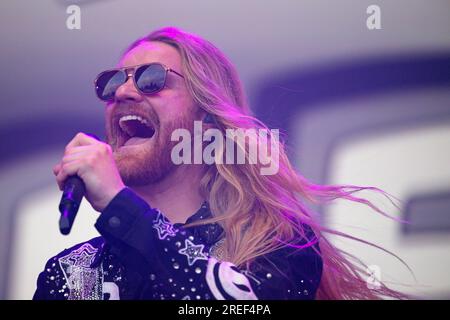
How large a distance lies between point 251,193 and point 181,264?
41 cm

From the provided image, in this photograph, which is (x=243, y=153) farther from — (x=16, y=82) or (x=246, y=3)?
(x=16, y=82)

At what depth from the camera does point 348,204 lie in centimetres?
228

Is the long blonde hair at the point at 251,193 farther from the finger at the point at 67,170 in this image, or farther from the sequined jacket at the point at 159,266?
the finger at the point at 67,170

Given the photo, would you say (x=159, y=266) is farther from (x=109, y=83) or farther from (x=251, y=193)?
(x=109, y=83)

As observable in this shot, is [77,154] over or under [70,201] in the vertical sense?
over

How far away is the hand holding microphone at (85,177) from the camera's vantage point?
69.1 inches

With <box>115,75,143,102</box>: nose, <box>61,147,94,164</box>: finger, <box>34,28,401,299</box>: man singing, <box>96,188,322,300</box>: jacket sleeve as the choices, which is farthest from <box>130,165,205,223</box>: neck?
<box>61,147,94,164</box>: finger

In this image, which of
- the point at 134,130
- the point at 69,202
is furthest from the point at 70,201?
the point at 134,130

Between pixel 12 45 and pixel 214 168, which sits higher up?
pixel 12 45

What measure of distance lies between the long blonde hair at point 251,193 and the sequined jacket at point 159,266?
6 cm

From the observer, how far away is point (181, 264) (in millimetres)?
1930

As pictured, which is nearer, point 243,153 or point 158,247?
point 158,247

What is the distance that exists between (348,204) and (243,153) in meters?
0.41
